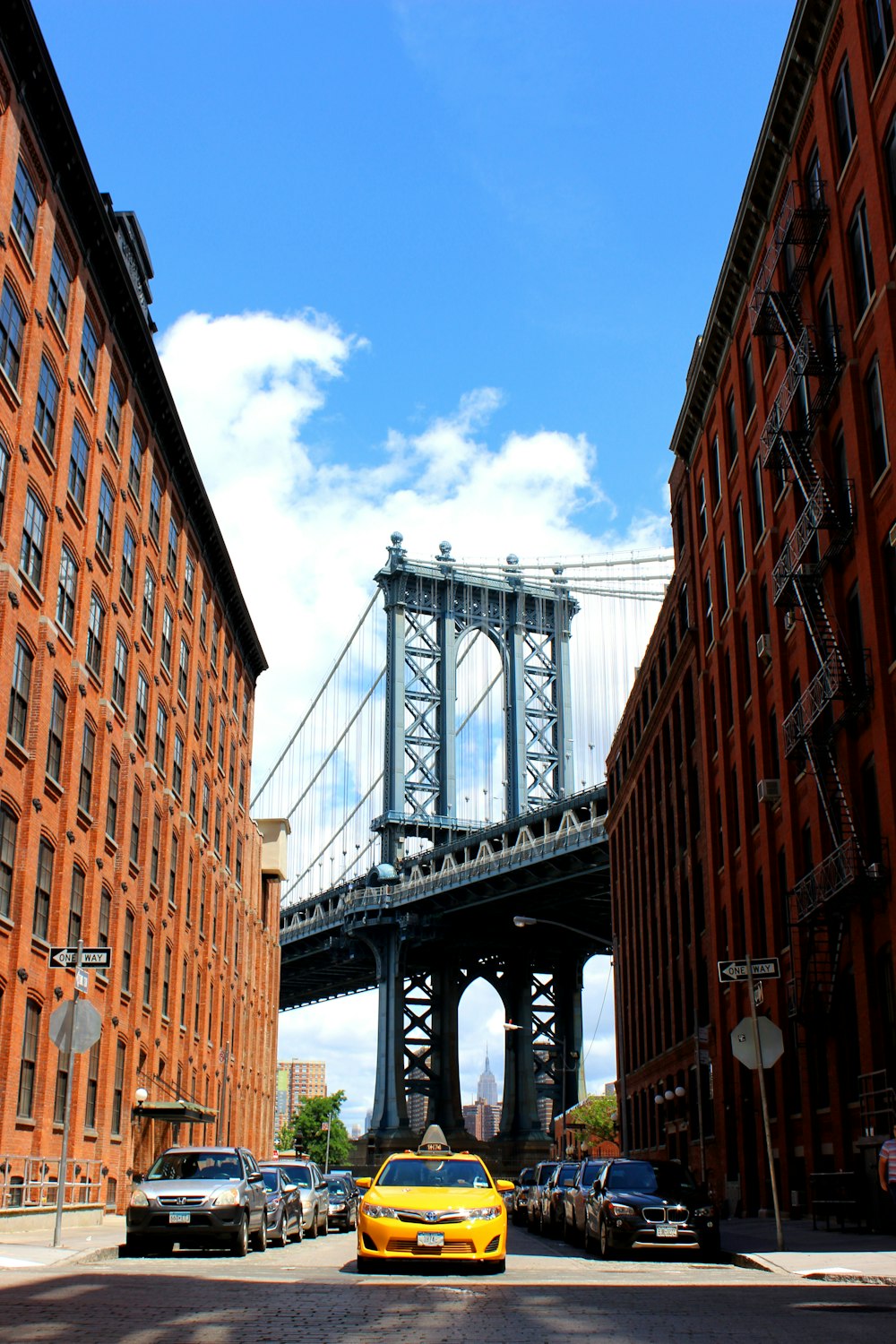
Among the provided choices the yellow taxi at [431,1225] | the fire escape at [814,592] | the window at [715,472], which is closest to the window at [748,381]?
the window at [715,472]

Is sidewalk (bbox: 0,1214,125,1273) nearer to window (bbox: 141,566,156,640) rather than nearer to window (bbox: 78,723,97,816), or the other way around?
window (bbox: 78,723,97,816)

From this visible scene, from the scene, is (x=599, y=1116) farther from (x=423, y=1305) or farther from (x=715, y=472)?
(x=423, y=1305)

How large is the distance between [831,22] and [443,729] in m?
71.3

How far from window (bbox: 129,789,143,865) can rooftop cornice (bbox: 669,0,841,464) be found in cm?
2081

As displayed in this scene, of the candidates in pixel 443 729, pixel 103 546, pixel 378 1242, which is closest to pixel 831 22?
pixel 103 546

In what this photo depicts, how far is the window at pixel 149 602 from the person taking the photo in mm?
44000

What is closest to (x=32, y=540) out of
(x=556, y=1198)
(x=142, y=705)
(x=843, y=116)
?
(x=142, y=705)

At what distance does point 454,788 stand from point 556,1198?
68.3 metres

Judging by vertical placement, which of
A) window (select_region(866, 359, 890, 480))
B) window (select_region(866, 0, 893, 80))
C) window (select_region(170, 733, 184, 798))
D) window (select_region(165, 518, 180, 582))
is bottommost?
window (select_region(170, 733, 184, 798))

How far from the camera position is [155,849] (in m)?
45.2

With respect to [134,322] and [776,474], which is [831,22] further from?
[134,322]

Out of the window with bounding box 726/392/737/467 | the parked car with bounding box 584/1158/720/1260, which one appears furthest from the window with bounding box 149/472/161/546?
the parked car with bounding box 584/1158/720/1260

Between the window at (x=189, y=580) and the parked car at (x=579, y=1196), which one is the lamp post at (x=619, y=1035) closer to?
the window at (x=189, y=580)

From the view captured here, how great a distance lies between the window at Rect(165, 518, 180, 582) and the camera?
159 ft
